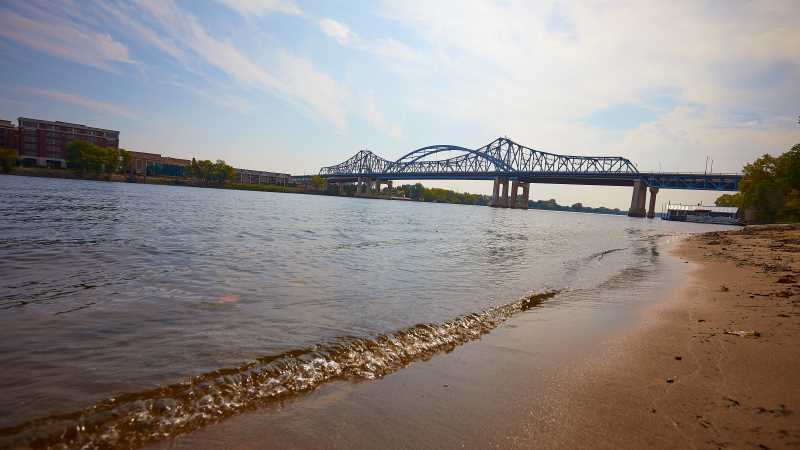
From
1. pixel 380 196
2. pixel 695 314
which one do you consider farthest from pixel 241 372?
pixel 380 196

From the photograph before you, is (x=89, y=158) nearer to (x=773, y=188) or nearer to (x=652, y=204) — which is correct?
(x=773, y=188)

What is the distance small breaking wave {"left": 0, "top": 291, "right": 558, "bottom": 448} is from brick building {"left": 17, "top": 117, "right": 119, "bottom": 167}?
15531cm

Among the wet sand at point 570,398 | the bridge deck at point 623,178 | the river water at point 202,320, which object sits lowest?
the river water at point 202,320

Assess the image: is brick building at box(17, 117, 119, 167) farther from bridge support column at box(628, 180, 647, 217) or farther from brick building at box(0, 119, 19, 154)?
bridge support column at box(628, 180, 647, 217)

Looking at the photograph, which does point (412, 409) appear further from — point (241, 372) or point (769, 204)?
point (769, 204)

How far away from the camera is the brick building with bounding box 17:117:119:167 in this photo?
11938 cm

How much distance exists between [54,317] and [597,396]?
6.72 m

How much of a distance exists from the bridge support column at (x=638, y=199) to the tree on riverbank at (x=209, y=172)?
13875 cm

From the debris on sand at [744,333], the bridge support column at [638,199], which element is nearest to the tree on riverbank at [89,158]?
the debris on sand at [744,333]

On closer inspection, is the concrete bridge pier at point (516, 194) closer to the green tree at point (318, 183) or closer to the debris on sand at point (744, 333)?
the green tree at point (318, 183)

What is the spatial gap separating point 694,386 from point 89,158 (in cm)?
13434

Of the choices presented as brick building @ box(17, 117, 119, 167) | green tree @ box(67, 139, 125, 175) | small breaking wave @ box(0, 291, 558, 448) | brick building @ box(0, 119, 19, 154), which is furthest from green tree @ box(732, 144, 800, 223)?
brick building @ box(0, 119, 19, 154)

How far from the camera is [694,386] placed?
391 cm

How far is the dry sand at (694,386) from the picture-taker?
3010 mm
